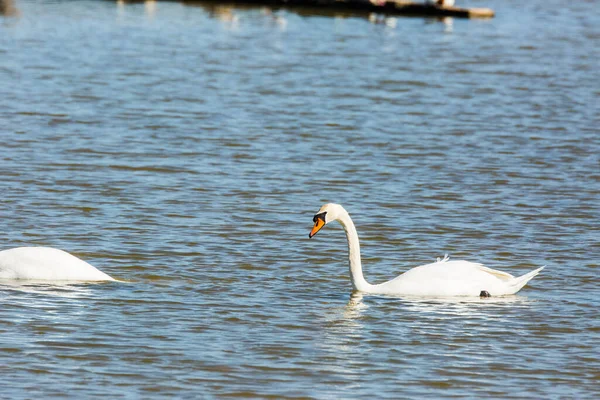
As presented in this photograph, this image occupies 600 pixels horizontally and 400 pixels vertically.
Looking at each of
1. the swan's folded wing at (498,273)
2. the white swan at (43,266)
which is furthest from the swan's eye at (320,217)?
the white swan at (43,266)

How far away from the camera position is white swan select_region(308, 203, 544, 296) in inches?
404

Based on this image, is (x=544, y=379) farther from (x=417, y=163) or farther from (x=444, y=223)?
(x=417, y=163)

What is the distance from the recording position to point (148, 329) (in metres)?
9.12

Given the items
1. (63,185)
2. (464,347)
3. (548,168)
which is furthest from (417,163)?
(464,347)

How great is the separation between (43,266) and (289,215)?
386 centimetres

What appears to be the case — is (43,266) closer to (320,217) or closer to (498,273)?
(320,217)

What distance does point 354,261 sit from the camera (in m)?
10.4

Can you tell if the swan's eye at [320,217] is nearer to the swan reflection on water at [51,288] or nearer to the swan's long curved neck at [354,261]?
the swan's long curved neck at [354,261]

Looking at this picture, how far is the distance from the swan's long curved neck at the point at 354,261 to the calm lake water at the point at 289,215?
0.41ft

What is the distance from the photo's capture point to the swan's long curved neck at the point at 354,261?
10359 mm

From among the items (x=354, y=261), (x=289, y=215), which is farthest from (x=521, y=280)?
(x=289, y=215)

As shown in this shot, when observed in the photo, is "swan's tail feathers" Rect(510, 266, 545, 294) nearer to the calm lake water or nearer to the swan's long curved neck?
the calm lake water

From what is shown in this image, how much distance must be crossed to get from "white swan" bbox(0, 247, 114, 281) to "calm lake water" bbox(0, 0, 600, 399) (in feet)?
0.43

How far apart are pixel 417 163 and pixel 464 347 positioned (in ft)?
26.8
